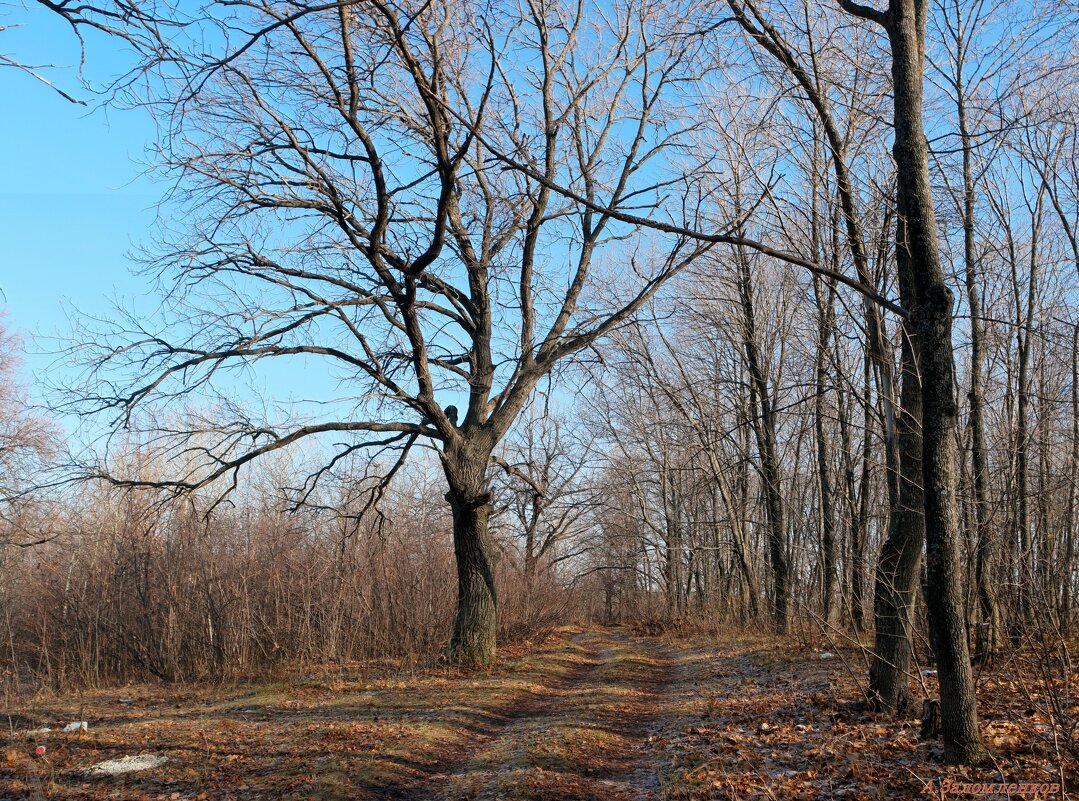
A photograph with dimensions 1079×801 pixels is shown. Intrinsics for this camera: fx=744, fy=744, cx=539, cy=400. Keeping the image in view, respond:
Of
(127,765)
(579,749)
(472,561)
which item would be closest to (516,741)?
(579,749)

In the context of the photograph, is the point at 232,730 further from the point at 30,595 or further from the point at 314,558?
the point at 30,595

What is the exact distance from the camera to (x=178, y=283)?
11.0m

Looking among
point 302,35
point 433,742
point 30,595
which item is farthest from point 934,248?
point 30,595

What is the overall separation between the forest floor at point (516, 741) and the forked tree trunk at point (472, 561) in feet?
1.98

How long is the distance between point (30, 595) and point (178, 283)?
883 cm

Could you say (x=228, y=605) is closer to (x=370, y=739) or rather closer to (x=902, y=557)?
(x=370, y=739)

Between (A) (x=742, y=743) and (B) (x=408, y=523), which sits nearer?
(A) (x=742, y=743)

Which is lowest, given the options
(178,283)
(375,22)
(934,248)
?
(934,248)

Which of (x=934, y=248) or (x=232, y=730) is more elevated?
(x=934, y=248)

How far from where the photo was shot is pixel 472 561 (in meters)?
12.9

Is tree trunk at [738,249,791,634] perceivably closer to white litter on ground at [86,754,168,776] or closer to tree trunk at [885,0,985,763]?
tree trunk at [885,0,985,763]

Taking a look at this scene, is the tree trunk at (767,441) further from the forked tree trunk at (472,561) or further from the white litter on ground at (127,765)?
the white litter on ground at (127,765)

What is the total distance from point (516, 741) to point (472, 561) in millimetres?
5189

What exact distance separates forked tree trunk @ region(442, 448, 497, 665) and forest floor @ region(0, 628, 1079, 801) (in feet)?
1.98
